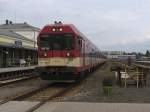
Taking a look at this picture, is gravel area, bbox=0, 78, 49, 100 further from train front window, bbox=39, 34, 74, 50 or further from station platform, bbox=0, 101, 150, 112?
station platform, bbox=0, 101, 150, 112

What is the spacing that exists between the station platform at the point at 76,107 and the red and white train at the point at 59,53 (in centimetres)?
796

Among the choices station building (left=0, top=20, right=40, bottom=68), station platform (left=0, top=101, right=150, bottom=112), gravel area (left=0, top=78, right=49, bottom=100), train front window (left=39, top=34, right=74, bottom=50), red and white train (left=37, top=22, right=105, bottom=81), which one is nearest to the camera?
station platform (left=0, top=101, right=150, bottom=112)

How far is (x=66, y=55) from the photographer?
22.6 meters

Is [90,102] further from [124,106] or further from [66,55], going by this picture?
[66,55]

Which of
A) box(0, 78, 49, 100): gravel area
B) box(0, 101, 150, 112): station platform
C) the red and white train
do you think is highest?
the red and white train

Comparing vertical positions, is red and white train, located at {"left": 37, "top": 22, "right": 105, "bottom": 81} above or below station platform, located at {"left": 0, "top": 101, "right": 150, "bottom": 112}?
above

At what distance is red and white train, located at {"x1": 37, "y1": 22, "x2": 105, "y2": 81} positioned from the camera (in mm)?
22484

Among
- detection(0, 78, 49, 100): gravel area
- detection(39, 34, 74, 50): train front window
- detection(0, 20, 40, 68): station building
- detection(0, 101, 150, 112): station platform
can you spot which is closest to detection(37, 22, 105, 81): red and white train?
detection(39, 34, 74, 50): train front window

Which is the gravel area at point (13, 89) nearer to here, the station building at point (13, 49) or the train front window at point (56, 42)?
the train front window at point (56, 42)

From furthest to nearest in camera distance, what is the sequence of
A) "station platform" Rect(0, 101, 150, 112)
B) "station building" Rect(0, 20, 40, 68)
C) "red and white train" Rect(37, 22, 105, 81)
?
1. "station building" Rect(0, 20, 40, 68)
2. "red and white train" Rect(37, 22, 105, 81)
3. "station platform" Rect(0, 101, 150, 112)

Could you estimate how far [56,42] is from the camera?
76.0ft

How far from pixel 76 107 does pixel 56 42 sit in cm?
1024

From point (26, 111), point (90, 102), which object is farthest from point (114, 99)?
point (26, 111)

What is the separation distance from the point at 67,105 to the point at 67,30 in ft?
32.6
